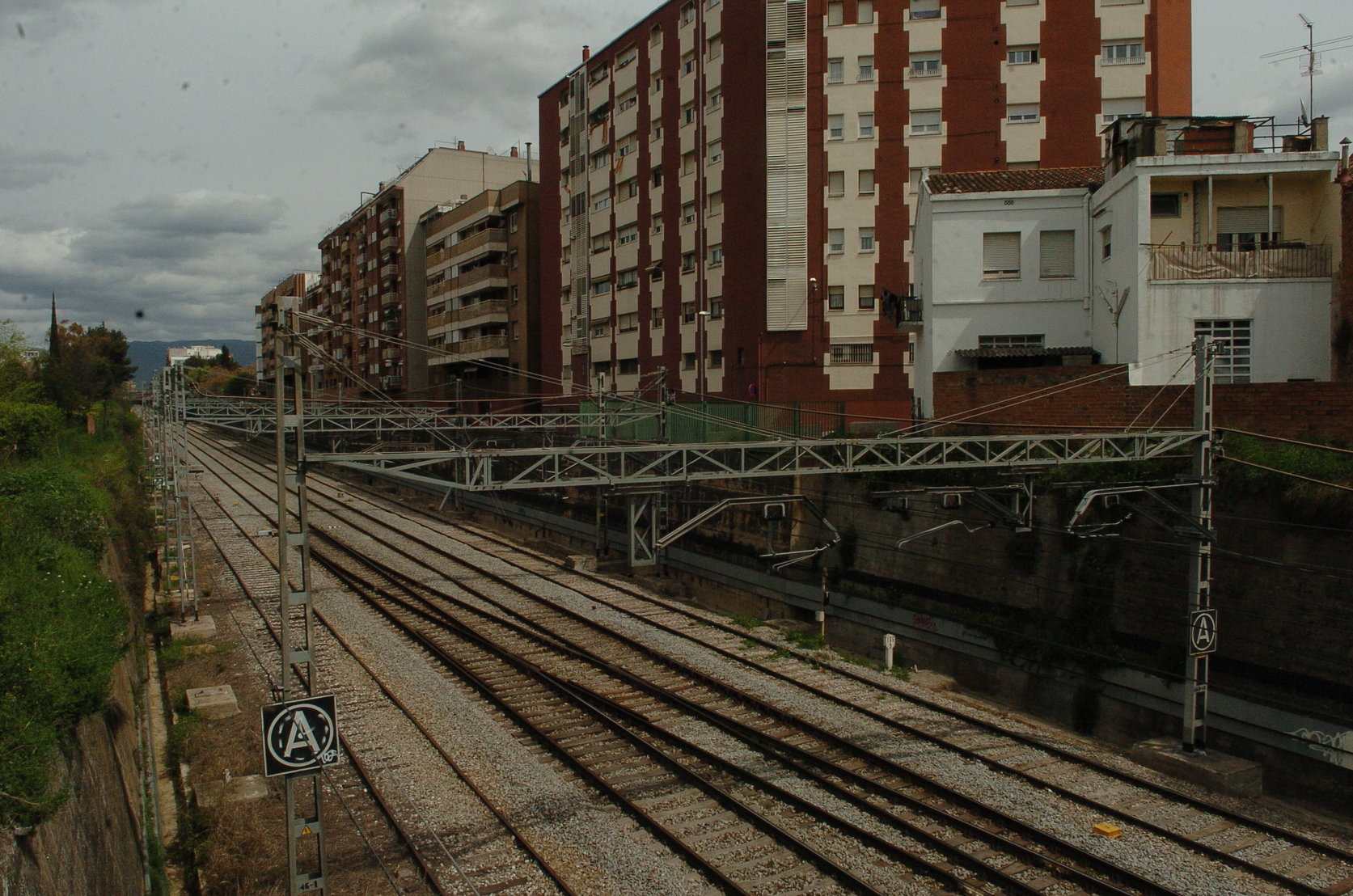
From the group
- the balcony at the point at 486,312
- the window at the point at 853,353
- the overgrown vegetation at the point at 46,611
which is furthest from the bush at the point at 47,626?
the balcony at the point at 486,312

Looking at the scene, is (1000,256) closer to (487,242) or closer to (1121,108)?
(1121,108)

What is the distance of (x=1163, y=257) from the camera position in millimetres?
20469

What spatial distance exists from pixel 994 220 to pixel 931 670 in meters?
12.1

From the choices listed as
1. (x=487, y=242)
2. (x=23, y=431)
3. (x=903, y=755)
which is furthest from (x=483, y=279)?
(x=903, y=755)

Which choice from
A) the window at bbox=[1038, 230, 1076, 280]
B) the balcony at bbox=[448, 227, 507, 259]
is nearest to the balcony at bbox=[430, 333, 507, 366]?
the balcony at bbox=[448, 227, 507, 259]

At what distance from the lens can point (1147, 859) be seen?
9648 millimetres

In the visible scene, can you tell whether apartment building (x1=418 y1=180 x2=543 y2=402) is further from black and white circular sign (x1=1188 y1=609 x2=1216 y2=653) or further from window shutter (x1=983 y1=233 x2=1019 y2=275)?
black and white circular sign (x1=1188 y1=609 x2=1216 y2=653)

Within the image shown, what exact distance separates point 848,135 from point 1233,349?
58.2 feet

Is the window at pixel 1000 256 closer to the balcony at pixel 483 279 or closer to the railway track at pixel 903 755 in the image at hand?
the railway track at pixel 903 755

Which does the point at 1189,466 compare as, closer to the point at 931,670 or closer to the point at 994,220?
the point at 931,670

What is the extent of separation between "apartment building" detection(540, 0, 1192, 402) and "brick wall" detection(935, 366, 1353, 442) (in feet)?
26.0

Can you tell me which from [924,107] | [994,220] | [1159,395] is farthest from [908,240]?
[1159,395]

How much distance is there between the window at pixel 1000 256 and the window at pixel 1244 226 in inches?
197

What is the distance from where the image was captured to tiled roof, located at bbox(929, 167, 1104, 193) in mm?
25078
